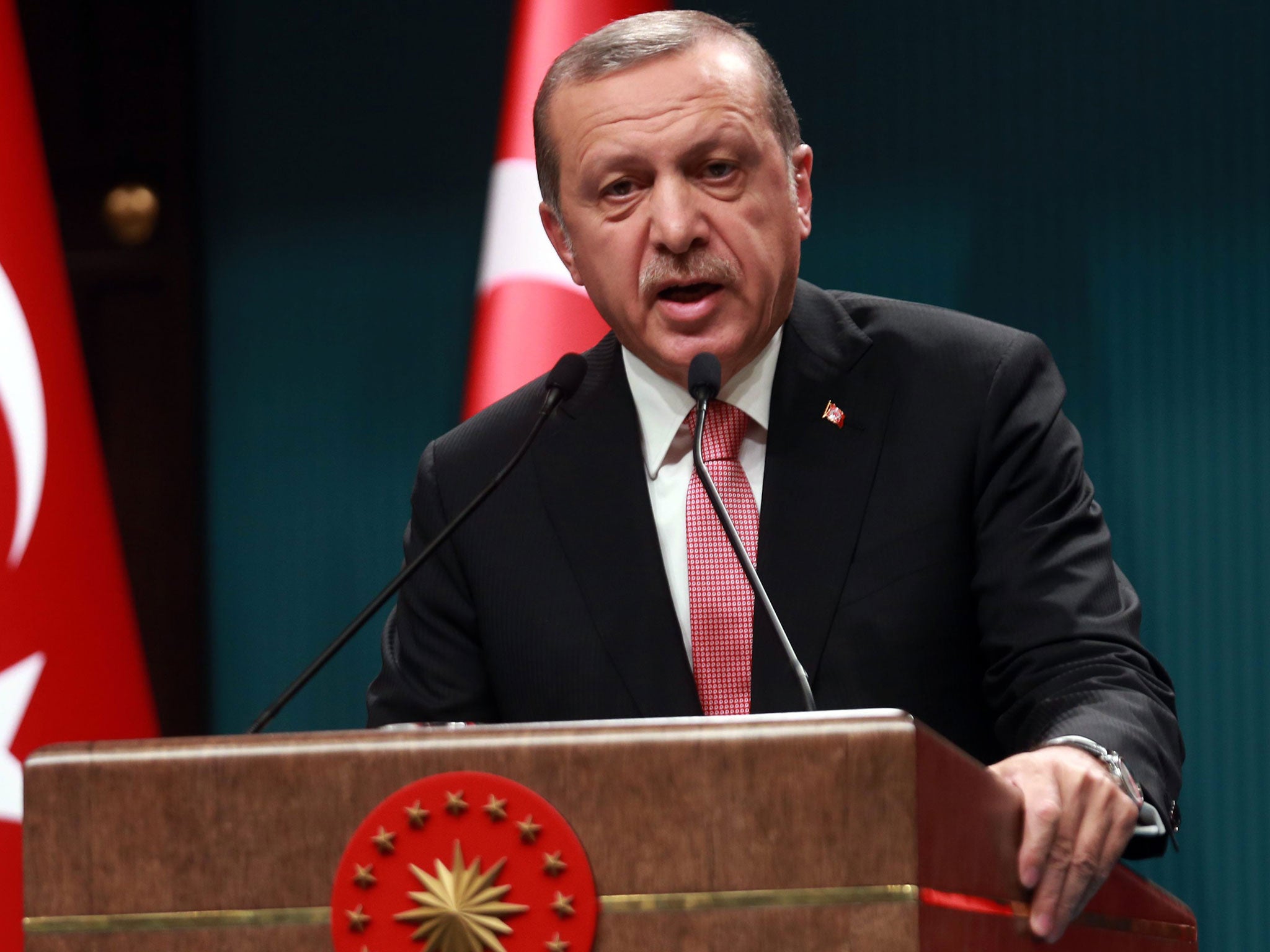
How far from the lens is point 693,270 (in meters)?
1.55

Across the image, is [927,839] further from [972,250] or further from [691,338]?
[972,250]

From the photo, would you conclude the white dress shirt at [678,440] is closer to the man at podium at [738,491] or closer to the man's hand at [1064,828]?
the man at podium at [738,491]

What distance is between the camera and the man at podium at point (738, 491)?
1438 millimetres

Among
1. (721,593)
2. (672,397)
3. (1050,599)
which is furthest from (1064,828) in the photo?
(672,397)

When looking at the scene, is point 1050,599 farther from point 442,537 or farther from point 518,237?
point 518,237

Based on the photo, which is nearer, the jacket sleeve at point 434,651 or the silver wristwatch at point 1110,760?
the silver wristwatch at point 1110,760

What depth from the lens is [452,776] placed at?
32.4 inches

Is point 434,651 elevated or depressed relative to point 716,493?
depressed

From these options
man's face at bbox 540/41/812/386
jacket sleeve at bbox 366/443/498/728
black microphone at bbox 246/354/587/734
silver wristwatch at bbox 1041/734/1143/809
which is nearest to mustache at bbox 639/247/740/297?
man's face at bbox 540/41/812/386

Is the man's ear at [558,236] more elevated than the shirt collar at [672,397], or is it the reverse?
the man's ear at [558,236]

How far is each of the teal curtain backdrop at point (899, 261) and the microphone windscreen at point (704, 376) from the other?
165 cm

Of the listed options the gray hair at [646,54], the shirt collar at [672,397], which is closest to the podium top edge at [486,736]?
the shirt collar at [672,397]

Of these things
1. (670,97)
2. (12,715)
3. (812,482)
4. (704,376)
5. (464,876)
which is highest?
(670,97)

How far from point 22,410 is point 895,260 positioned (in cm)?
167
